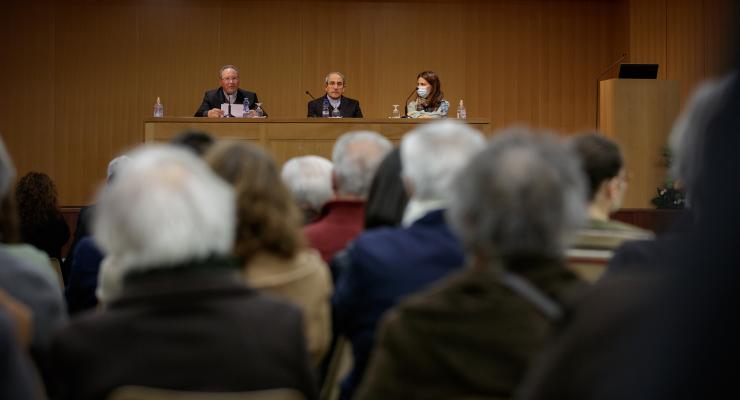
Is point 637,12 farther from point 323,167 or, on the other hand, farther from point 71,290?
point 71,290

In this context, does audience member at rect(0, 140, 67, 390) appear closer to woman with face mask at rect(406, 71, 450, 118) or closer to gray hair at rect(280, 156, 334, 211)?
gray hair at rect(280, 156, 334, 211)

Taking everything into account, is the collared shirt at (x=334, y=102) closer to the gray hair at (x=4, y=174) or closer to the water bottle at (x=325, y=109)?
the water bottle at (x=325, y=109)

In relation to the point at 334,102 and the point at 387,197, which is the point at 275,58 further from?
the point at 387,197

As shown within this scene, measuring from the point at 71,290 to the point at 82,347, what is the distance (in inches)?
69.3

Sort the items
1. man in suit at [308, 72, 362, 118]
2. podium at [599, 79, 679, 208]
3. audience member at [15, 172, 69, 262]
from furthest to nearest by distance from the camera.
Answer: man in suit at [308, 72, 362, 118]
podium at [599, 79, 679, 208]
audience member at [15, 172, 69, 262]

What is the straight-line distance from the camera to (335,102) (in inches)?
380

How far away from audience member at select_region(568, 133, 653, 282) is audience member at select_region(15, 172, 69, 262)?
3.30 metres

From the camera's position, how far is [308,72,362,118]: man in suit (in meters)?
9.59

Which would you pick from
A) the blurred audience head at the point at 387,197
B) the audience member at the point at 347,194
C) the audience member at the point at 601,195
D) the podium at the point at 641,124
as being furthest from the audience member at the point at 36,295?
the podium at the point at 641,124

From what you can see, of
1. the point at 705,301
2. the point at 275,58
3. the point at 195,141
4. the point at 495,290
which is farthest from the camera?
the point at 275,58

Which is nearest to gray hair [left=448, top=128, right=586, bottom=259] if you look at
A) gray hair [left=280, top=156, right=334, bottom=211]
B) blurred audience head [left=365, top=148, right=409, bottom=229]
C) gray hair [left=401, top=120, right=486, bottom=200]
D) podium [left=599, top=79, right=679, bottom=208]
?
gray hair [left=401, top=120, right=486, bottom=200]

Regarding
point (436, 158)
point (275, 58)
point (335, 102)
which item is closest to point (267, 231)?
point (436, 158)

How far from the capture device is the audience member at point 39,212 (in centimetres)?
495

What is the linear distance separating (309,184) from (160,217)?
1.81 m
